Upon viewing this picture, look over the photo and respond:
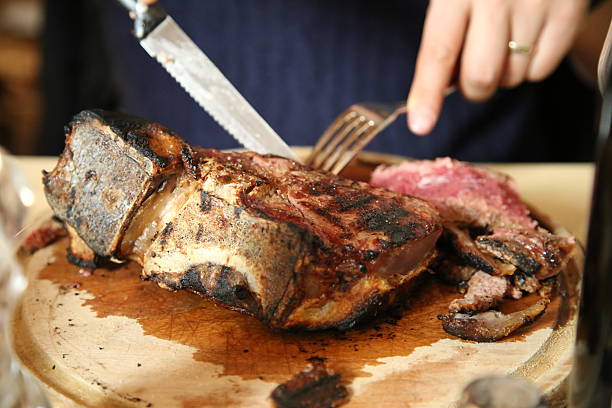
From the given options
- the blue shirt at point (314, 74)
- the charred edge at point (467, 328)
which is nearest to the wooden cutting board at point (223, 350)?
the charred edge at point (467, 328)

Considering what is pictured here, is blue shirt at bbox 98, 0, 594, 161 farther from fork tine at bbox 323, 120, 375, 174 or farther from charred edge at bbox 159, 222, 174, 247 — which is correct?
charred edge at bbox 159, 222, 174, 247

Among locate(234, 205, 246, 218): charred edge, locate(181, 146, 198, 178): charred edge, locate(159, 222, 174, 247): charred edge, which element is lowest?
locate(159, 222, 174, 247): charred edge

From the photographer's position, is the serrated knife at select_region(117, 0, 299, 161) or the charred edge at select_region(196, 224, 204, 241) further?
the serrated knife at select_region(117, 0, 299, 161)

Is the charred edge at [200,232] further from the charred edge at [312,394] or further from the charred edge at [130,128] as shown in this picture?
the charred edge at [312,394]

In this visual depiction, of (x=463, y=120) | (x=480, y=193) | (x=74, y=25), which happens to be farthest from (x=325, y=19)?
(x=74, y=25)

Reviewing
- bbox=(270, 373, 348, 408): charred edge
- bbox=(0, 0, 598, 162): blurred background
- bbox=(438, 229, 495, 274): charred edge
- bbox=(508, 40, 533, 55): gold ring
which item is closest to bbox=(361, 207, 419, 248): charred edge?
bbox=(438, 229, 495, 274): charred edge

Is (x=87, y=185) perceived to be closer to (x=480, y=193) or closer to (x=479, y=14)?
(x=480, y=193)
